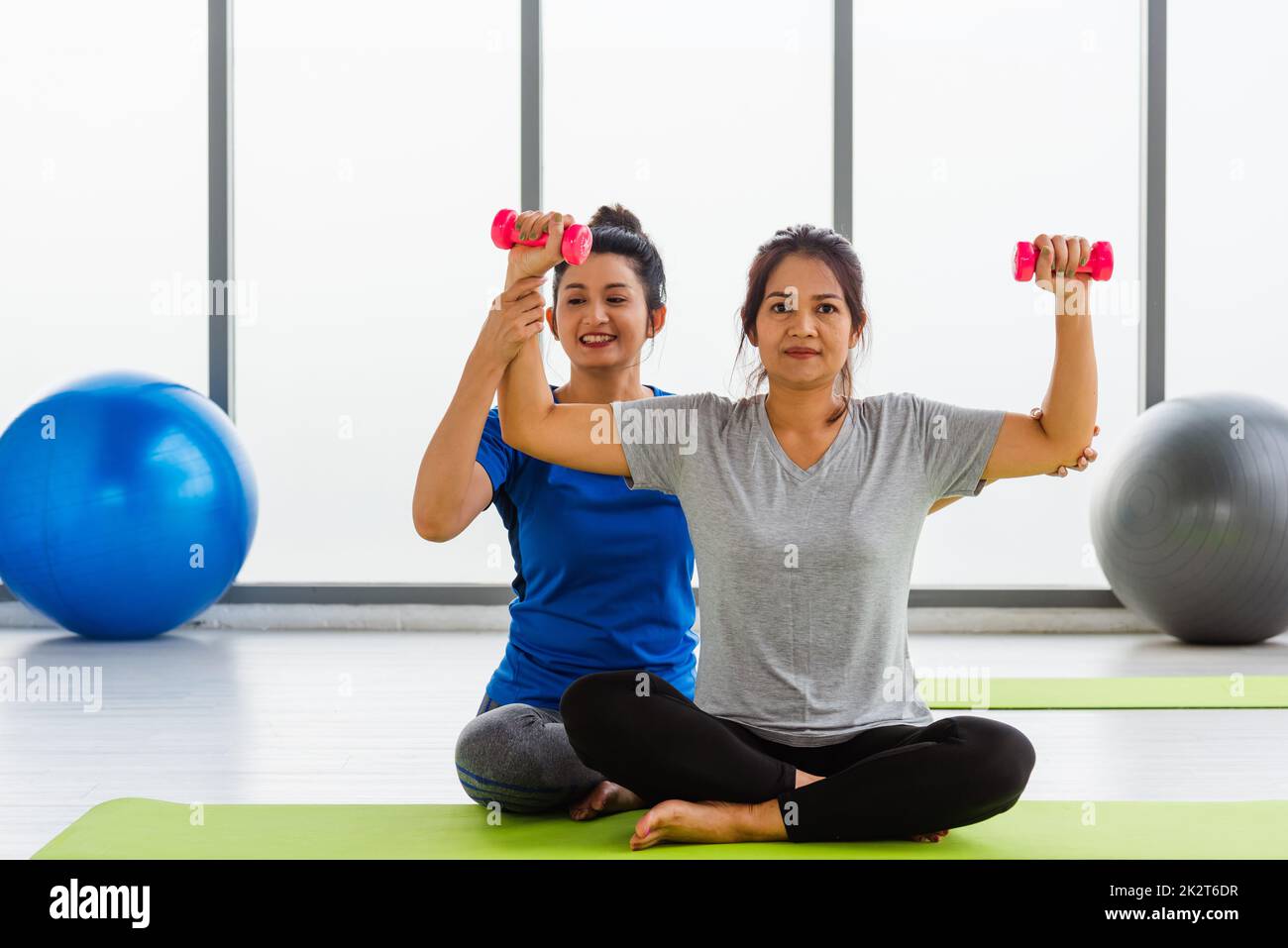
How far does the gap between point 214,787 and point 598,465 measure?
95 centimetres

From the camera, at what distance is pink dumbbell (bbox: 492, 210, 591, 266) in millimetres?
1536

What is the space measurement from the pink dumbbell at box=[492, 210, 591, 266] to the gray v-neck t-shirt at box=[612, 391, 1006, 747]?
0.72 ft

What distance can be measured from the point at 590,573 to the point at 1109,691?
172 centimetres

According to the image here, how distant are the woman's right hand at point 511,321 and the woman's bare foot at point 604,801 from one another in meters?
0.64

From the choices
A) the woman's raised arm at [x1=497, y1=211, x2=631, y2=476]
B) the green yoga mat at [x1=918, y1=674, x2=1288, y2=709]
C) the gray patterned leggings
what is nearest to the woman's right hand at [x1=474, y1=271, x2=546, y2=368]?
the woman's raised arm at [x1=497, y1=211, x2=631, y2=476]

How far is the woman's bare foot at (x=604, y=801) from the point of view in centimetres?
179

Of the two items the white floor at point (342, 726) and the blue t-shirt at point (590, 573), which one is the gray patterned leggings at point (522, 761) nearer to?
the blue t-shirt at point (590, 573)

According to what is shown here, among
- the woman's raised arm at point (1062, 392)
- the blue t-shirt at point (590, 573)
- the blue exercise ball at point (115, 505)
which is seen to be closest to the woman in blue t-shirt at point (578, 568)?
the blue t-shirt at point (590, 573)

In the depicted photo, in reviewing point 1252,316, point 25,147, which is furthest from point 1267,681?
point 25,147

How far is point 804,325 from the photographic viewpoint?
1619 millimetres

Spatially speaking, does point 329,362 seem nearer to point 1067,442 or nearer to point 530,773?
point 530,773

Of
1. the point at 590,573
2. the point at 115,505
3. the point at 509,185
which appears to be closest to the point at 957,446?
the point at 590,573

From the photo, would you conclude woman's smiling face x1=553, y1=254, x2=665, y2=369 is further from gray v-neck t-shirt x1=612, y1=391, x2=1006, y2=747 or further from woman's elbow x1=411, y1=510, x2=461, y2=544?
woman's elbow x1=411, y1=510, x2=461, y2=544
